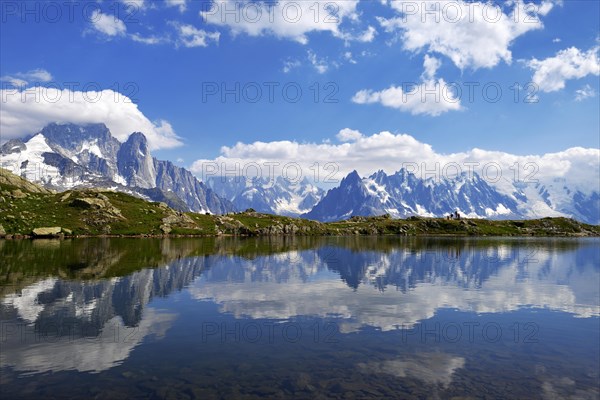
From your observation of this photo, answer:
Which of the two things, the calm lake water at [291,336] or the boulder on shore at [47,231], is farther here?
the boulder on shore at [47,231]

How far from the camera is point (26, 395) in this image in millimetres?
20469

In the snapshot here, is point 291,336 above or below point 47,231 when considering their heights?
below

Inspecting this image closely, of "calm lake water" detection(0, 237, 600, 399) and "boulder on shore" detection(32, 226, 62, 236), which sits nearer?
"calm lake water" detection(0, 237, 600, 399)

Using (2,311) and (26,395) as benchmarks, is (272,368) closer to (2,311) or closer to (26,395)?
(26,395)

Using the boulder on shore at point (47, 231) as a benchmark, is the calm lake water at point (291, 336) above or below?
below

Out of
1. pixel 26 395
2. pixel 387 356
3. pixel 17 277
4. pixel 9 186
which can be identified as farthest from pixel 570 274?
pixel 9 186

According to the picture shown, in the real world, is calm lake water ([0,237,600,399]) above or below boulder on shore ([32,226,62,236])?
below

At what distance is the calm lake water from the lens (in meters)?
22.5

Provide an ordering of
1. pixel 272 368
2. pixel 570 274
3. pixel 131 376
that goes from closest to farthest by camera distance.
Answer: pixel 131 376, pixel 272 368, pixel 570 274

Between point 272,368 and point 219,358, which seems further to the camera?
point 219,358

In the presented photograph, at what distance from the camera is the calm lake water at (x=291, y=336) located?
2253cm

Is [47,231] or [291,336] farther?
[47,231]

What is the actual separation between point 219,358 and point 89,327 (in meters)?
14.3

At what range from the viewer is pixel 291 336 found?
32969 millimetres
